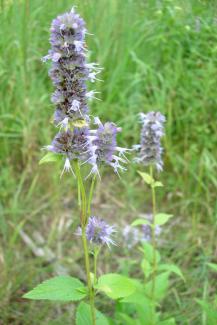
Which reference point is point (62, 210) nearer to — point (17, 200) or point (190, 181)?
point (17, 200)

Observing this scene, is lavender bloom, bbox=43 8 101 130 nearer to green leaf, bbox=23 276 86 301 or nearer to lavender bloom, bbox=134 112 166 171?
green leaf, bbox=23 276 86 301

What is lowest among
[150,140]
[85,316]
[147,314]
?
[147,314]

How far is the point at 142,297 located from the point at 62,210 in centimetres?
105

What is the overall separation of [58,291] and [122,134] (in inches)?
74.8

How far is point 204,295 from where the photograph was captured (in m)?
2.46

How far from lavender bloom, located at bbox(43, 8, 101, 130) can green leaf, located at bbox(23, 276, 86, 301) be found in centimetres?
56

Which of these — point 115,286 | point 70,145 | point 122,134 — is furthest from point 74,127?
point 122,134

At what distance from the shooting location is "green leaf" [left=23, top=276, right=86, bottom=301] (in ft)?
5.08

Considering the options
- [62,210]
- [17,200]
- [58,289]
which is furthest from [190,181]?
[58,289]

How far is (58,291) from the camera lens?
1584 mm

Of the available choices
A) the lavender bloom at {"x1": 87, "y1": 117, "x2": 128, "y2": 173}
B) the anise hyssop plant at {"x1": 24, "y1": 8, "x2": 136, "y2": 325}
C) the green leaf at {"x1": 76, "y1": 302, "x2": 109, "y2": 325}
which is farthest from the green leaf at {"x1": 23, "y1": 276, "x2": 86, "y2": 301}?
the lavender bloom at {"x1": 87, "y1": 117, "x2": 128, "y2": 173}

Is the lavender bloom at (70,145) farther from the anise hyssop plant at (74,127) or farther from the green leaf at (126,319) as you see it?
the green leaf at (126,319)

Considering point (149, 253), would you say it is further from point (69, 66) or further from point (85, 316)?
point (69, 66)

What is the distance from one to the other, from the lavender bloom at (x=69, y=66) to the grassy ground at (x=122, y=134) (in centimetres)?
142
